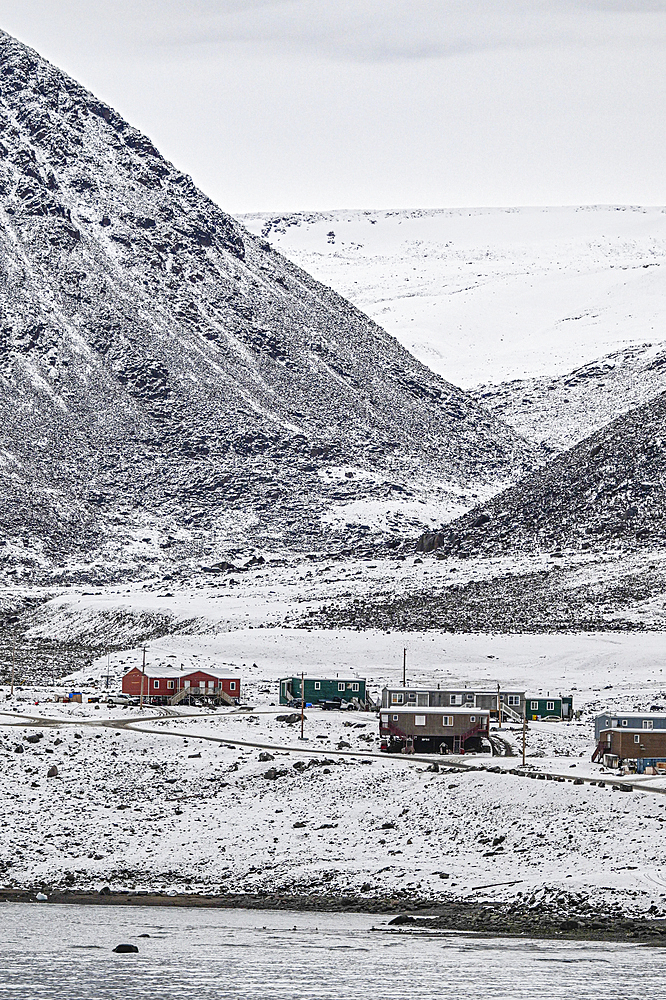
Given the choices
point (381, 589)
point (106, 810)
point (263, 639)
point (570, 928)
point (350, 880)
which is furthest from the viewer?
point (381, 589)

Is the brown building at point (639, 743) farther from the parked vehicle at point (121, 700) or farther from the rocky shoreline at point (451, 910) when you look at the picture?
the parked vehicle at point (121, 700)

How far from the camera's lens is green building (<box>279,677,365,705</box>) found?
4242 inches

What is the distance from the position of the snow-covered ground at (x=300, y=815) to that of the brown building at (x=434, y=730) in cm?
168

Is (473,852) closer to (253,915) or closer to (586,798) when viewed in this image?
(586,798)

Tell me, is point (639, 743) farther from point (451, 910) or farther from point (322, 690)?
point (322, 690)

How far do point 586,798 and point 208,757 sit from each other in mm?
20423

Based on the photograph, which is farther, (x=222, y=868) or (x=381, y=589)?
(x=381, y=589)

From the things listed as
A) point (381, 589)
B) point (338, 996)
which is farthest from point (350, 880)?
point (381, 589)

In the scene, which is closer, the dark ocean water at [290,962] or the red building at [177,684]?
the dark ocean water at [290,962]

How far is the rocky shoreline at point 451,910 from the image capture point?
53594 mm

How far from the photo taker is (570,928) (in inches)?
2126

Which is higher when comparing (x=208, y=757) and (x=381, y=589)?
(x=381, y=589)

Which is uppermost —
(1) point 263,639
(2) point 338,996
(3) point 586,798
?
(1) point 263,639

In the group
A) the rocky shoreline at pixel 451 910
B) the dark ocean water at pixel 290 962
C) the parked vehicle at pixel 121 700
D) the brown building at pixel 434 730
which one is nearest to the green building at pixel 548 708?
the brown building at pixel 434 730
